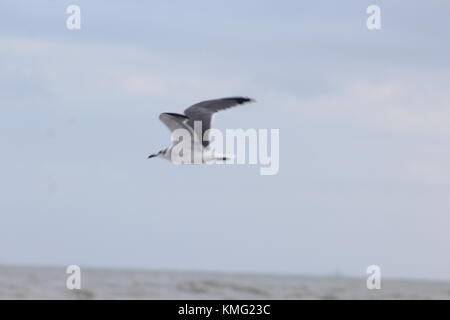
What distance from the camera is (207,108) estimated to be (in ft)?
60.0

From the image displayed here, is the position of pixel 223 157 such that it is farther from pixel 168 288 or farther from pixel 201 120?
pixel 168 288

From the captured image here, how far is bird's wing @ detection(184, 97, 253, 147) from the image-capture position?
18109mm

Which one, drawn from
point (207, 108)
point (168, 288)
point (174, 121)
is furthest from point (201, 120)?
point (168, 288)

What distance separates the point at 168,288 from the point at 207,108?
18.1 m

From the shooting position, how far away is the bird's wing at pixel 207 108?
18.1 meters

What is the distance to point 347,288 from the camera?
4150cm

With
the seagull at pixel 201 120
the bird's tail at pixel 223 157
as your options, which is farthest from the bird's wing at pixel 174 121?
the bird's tail at pixel 223 157

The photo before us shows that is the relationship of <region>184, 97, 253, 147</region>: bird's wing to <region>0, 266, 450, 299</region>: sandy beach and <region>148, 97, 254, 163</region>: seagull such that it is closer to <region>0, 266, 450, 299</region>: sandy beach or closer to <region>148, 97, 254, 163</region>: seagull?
<region>148, 97, 254, 163</region>: seagull

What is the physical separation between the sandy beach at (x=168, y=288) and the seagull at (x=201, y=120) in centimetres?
1211

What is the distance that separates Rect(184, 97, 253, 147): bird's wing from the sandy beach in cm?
1213

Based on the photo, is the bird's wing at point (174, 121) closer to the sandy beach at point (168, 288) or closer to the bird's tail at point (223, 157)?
the bird's tail at point (223, 157)
